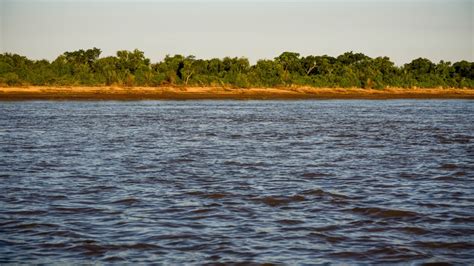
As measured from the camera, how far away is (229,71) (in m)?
77.4

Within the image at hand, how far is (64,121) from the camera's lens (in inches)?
1209

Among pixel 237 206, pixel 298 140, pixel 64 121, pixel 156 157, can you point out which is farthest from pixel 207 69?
pixel 237 206

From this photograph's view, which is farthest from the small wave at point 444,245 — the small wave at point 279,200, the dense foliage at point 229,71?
the dense foliage at point 229,71

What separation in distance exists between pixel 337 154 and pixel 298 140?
4574 millimetres

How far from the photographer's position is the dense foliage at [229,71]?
67.2 metres

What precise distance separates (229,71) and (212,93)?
12.4 metres

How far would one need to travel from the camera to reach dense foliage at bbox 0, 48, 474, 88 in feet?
220

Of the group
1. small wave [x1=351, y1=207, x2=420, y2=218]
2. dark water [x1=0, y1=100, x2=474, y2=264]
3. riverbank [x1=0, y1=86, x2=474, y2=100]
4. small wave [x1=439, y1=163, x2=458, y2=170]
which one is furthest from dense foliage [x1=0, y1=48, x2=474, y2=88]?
small wave [x1=351, y1=207, x2=420, y2=218]

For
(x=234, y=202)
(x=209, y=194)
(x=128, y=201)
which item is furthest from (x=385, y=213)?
(x=128, y=201)

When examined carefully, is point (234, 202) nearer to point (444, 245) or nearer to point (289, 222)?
point (289, 222)

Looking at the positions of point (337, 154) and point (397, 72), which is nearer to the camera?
point (337, 154)

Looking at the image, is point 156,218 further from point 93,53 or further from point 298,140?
point 93,53

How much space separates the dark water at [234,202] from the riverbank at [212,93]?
37357mm

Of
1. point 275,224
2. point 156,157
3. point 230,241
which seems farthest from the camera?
point 156,157
